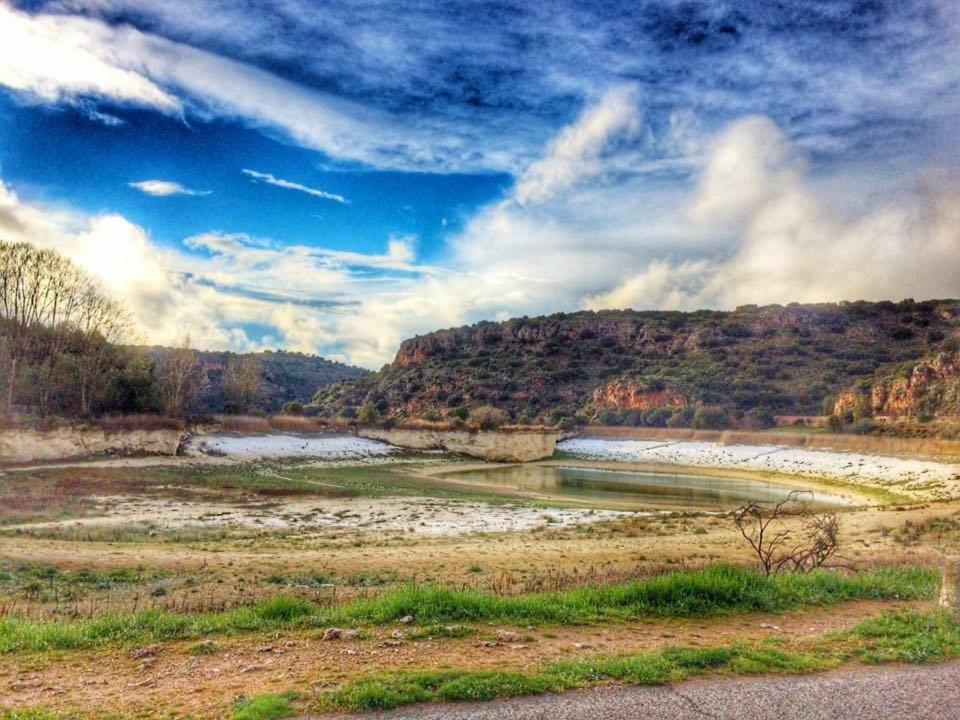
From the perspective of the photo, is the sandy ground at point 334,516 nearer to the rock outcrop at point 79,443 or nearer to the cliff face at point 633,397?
the rock outcrop at point 79,443

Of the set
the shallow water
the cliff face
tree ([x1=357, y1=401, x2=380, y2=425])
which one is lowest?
the shallow water

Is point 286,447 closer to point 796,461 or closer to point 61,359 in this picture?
point 61,359

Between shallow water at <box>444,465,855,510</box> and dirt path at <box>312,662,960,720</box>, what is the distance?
2817 centimetres

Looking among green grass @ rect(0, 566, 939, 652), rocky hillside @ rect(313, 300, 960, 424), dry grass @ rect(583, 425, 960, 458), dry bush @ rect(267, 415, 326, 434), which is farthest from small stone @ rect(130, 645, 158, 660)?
rocky hillside @ rect(313, 300, 960, 424)

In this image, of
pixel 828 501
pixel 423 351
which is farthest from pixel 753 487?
pixel 423 351

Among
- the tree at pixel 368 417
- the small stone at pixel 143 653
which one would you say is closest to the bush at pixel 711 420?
the tree at pixel 368 417

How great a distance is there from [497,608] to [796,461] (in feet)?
167

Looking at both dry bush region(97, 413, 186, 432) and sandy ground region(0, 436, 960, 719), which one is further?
dry bush region(97, 413, 186, 432)

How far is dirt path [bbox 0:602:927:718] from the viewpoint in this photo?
6.43 meters

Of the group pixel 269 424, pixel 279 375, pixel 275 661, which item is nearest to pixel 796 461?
pixel 269 424

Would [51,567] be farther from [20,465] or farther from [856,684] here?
[20,465]

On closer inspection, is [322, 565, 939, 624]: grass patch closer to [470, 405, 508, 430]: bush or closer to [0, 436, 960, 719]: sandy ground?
[0, 436, 960, 719]: sandy ground

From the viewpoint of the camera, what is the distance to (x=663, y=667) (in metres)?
7.09

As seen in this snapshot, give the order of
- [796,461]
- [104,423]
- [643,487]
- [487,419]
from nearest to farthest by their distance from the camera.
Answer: [104,423]
[643,487]
[796,461]
[487,419]
